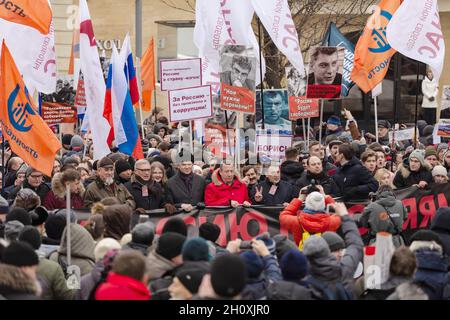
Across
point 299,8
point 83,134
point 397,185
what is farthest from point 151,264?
point 299,8

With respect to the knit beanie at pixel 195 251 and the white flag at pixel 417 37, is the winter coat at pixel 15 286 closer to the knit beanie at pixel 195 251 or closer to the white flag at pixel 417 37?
the knit beanie at pixel 195 251

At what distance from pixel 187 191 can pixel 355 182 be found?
6.17ft

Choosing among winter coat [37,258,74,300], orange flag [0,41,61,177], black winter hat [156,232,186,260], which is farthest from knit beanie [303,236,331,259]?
orange flag [0,41,61,177]

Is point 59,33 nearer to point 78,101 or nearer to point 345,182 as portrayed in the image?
point 78,101

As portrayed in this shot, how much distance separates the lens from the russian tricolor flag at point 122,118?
583 inches

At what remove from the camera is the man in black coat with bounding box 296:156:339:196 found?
45.3 feet

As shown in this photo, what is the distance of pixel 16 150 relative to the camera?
12562 millimetres

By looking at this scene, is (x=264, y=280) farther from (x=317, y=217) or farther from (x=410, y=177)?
(x=410, y=177)

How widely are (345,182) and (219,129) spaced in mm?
4218

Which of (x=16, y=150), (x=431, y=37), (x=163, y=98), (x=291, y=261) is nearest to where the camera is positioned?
(x=291, y=261)

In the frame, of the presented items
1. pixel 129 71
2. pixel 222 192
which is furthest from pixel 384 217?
pixel 129 71

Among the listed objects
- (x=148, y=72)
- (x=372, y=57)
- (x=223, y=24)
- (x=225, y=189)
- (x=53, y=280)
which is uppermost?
(x=223, y=24)

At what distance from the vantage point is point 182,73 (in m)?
17.2

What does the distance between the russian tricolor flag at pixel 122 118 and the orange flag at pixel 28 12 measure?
1.18m
